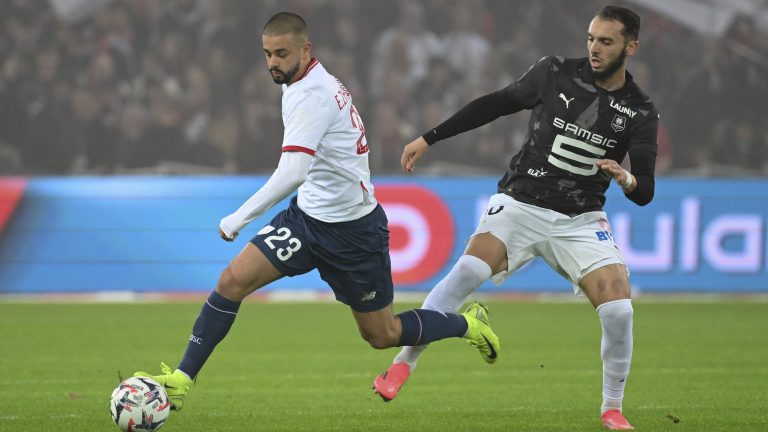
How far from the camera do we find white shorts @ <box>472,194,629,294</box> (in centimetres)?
697

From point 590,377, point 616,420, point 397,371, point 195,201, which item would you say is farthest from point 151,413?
point 195,201

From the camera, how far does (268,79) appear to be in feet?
54.0

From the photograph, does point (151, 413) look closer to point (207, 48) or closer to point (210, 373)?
point (210, 373)

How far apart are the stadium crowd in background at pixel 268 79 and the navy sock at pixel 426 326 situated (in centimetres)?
903

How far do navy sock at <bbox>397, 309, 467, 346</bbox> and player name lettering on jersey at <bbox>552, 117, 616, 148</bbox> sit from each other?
122 cm

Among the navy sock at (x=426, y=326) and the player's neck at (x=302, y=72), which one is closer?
the player's neck at (x=302, y=72)

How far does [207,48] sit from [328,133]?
1011 centimetres

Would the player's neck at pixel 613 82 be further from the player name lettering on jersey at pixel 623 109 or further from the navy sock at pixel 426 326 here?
the navy sock at pixel 426 326

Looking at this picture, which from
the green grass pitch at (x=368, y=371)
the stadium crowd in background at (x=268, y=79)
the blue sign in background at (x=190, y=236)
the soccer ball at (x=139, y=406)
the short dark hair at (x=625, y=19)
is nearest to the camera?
the soccer ball at (x=139, y=406)

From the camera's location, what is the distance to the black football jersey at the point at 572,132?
6895mm

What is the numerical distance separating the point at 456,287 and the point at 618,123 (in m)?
1.26

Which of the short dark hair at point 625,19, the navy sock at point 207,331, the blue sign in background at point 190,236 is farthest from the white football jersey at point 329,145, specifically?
the blue sign in background at point 190,236

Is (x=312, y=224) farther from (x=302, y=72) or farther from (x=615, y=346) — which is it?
(x=615, y=346)

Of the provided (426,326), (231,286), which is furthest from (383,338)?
(231,286)
